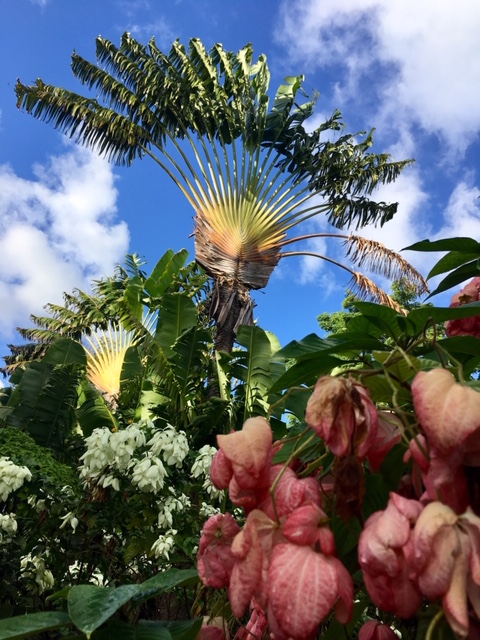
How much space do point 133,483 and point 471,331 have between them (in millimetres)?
2487

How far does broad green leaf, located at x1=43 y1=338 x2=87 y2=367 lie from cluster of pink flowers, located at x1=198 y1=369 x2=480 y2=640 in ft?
19.5

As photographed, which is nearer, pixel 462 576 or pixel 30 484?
pixel 462 576

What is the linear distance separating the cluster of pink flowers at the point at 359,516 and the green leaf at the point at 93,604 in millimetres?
85

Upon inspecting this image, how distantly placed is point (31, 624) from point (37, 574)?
9.02ft

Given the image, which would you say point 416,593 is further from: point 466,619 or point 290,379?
point 290,379

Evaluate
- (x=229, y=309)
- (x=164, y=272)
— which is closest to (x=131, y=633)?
(x=164, y=272)

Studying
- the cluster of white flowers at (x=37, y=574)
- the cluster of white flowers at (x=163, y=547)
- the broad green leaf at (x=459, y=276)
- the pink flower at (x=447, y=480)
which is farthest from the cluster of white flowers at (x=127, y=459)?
the pink flower at (x=447, y=480)

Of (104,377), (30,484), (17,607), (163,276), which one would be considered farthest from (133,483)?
(104,377)

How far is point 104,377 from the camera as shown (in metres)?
11.3

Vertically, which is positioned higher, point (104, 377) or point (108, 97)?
point (108, 97)

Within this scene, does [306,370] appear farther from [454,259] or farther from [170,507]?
[170,507]

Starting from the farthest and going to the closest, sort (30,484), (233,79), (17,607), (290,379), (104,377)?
(104,377)
(233,79)
(30,484)
(17,607)
(290,379)

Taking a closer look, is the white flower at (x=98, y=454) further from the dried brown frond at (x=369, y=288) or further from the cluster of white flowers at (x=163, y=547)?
the dried brown frond at (x=369, y=288)

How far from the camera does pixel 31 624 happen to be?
15.9 inches
